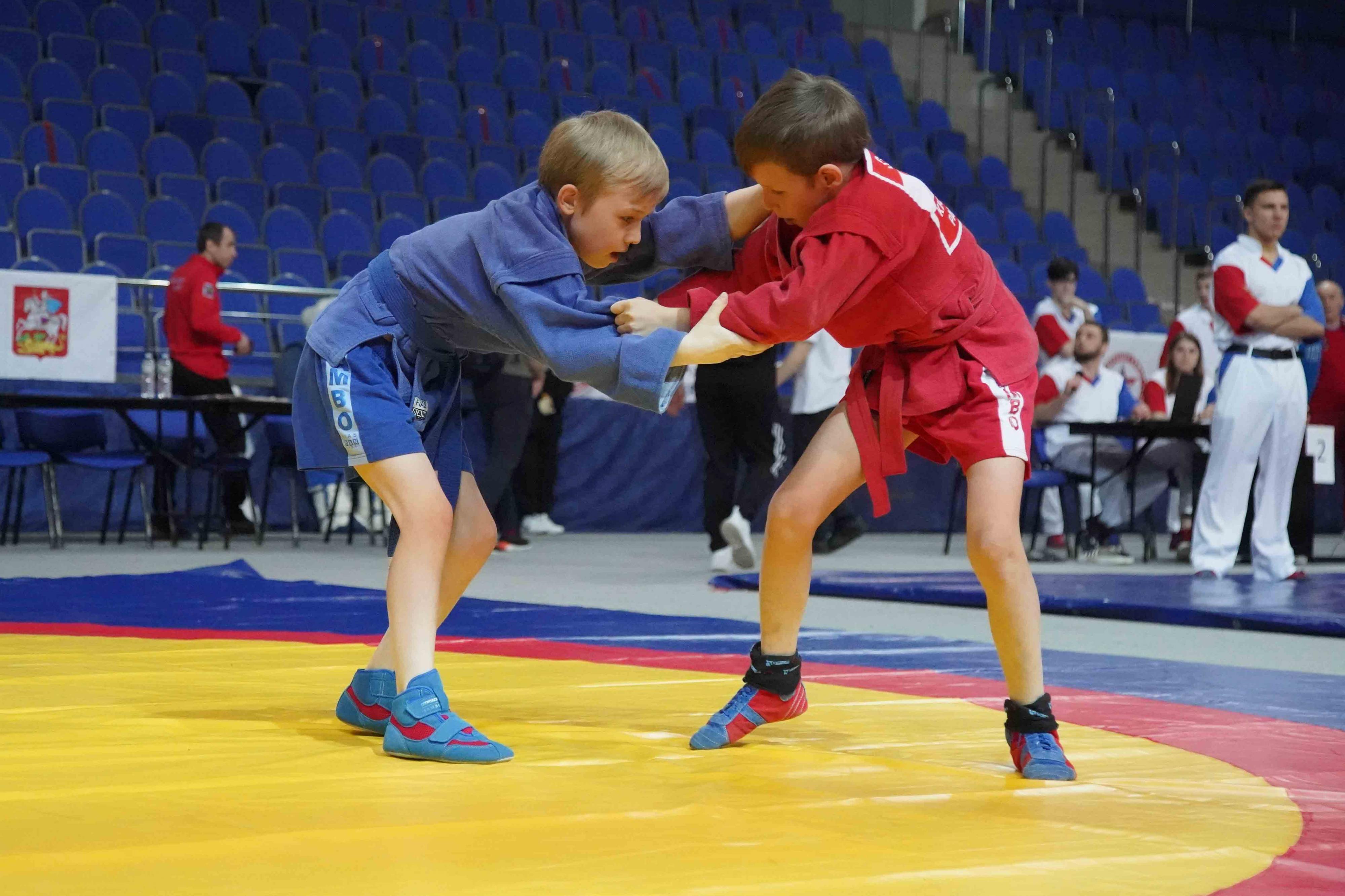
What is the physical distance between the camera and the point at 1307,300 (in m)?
5.52

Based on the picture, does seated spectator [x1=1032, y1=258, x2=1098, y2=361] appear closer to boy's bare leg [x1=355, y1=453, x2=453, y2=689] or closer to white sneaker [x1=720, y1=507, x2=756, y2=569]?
white sneaker [x1=720, y1=507, x2=756, y2=569]

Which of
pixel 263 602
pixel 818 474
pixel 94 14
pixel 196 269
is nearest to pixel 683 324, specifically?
pixel 818 474

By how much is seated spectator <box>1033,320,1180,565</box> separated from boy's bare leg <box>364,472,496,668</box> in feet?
16.7

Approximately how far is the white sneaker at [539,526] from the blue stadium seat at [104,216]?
2.55 meters

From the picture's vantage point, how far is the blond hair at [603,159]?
6.77ft

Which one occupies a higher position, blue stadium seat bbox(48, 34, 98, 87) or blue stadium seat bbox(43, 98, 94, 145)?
blue stadium seat bbox(48, 34, 98, 87)

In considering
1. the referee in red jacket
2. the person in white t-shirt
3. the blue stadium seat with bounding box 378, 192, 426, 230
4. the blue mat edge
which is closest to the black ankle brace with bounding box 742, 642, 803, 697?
the blue mat edge

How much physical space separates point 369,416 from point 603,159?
1.72 ft

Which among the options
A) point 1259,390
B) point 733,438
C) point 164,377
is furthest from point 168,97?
point 1259,390

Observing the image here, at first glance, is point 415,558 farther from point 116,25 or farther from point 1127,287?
point 1127,287

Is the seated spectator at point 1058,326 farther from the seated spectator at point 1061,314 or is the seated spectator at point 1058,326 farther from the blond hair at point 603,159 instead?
the blond hair at point 603,159

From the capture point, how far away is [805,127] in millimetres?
2062

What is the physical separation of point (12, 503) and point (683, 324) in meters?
5.94

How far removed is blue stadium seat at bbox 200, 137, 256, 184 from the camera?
8.53 meters
